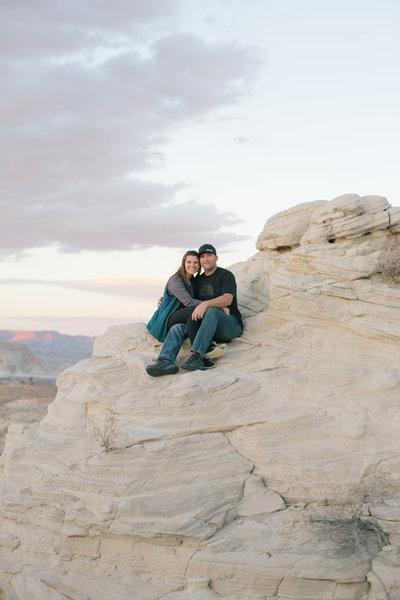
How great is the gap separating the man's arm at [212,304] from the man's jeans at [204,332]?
90mm

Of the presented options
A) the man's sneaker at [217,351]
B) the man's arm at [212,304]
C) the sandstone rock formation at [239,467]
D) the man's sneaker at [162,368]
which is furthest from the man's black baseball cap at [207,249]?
the man's sneaker at [162,368]

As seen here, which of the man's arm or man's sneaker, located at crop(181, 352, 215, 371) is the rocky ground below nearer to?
man's sneaker, located at crop(181, 352, 215, 371)

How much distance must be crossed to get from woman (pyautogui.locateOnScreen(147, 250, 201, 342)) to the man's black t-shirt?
19cm

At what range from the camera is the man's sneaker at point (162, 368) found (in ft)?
33.3

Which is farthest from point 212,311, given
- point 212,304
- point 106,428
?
point 106,428

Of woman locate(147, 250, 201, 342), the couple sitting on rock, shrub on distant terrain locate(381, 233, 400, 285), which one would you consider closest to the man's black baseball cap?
the couple sitting on rock

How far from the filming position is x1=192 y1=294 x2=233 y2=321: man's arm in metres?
10.4

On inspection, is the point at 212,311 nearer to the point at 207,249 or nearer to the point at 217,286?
the point at 217,286

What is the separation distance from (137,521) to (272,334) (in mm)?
4762

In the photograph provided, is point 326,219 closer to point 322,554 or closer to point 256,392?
point 256,392

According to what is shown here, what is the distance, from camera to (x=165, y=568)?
8328 millimetres

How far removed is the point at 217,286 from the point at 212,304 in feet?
2.34

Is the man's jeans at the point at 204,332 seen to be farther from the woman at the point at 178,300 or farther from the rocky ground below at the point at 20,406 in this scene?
the rocky ground below at the point at 20,406

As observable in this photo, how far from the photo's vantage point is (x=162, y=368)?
1016 centimetres
